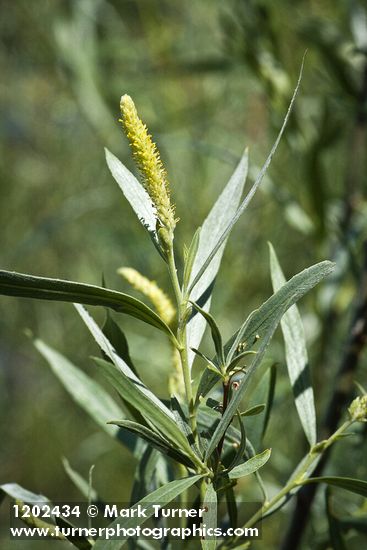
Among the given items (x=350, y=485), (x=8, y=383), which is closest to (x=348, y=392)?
(x=350, y=485)

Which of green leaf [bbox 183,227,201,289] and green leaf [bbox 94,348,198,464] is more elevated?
green leaf [bbox 183,227,201,289]

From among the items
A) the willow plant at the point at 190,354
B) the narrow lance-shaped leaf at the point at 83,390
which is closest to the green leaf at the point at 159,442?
the willow plant at the point at 190,354

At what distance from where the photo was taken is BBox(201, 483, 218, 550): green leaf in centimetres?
25

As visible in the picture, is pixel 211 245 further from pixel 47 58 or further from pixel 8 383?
pixel 8 383

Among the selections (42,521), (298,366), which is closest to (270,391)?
(298,366)

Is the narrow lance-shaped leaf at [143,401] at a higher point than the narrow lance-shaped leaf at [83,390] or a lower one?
lower

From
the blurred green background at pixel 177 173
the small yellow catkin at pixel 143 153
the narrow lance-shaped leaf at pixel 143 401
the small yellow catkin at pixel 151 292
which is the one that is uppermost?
the blurred green background at pixel 177 173

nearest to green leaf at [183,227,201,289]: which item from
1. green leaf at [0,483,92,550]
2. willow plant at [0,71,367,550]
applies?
willow plant at [0,71,367,550]

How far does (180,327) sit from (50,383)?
1.09m

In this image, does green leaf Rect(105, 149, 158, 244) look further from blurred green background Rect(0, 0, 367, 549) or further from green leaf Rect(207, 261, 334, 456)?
blurred green background Rect(0, 0, 367, 549)

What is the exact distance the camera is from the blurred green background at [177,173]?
0.66 metres

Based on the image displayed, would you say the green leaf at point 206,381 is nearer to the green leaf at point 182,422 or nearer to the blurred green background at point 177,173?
the green leaf at point 182,422

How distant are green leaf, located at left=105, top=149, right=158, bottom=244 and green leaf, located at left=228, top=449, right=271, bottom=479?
0.10 meters

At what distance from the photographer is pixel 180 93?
101 cm
